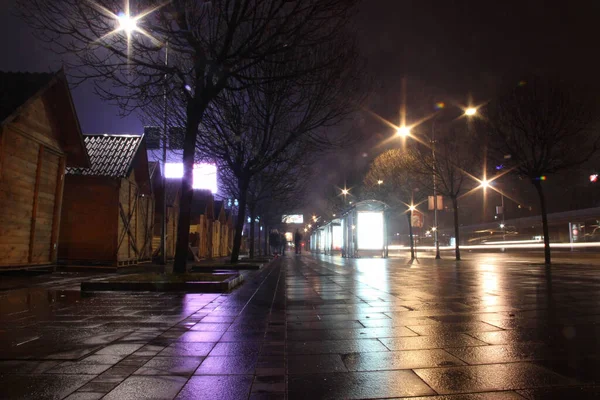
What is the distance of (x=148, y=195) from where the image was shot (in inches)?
896

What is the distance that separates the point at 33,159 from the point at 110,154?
532cm

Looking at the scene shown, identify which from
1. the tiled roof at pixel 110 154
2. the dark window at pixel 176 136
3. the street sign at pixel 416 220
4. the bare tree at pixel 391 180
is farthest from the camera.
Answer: the bare tree at pixel 391 180

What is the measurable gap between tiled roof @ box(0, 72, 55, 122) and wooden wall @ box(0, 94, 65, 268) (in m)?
0.50

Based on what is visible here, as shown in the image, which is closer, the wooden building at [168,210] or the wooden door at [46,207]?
the wooden door at [46,207]

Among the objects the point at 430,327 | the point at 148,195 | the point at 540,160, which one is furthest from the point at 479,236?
the point at 430,327

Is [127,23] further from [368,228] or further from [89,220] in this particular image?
[368,228]

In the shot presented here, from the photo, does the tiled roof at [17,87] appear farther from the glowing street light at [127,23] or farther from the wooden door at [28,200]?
the glowing street light at [127,23]

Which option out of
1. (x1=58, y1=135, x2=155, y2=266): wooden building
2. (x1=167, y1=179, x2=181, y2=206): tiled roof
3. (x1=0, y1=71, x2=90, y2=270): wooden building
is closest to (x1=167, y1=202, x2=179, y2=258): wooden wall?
(x1=167, y1=179, x2=181, y2=206): tiled roof

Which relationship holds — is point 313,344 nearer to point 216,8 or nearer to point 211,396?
point 211,396

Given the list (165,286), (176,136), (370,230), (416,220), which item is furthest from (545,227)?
(176,136)

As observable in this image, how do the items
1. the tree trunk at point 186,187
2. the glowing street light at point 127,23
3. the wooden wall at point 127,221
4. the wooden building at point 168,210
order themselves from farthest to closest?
the wooden building at point 168,210 < the wooden wall at point 127,221 < the tree trunk at point 186,187 < the glowing street light at point 127,23

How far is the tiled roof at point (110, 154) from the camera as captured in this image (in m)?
17.2

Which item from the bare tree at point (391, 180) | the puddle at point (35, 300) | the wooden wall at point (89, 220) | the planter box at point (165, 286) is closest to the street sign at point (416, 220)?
the bare tree at point (391, 180)

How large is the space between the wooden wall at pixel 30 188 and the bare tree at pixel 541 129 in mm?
17391
